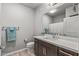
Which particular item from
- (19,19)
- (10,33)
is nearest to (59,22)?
(19,19)

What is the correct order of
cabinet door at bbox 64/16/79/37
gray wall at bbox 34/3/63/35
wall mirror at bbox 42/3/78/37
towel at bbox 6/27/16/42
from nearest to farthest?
cabinet door at bbox 64/16/79/37, wall mirror at bbox 42/3/78/37, towel at bbox 6/27/16/42, gray wall at bbox 34/3/63/35

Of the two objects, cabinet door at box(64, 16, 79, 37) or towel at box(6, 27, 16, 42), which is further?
towel at box(6, 27, 16, 42)

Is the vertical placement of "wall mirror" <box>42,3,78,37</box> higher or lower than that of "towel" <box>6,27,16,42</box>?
higher

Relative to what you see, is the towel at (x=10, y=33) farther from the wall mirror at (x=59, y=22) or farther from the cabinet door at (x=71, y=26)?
the cabinet door at (x=71, y=26)

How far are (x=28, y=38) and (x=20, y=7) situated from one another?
55.3 inches

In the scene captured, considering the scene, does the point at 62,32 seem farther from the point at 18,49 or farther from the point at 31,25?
the point at 18,49

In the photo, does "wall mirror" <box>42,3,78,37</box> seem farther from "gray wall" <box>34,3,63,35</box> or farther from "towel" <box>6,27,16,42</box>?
"towel" <box>6,27,16,42</box>

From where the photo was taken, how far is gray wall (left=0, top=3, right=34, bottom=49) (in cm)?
235

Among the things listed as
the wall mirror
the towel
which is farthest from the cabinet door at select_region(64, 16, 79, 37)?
the towel

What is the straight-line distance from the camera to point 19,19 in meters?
2.69

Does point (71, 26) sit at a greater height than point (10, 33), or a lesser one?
greater

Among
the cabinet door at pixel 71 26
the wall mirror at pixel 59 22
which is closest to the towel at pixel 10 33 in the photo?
the wall mirror at pixel 59 22

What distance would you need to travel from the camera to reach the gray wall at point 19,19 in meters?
2.35

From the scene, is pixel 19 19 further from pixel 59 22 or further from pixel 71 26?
pixel 71 26
